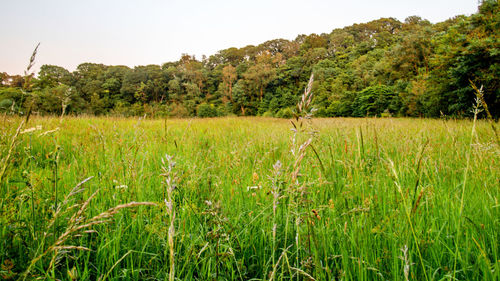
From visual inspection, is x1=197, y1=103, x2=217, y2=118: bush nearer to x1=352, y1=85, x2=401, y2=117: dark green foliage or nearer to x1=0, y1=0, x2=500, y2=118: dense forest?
x1=0, y1=0, x2=500, y2=118: dense forest

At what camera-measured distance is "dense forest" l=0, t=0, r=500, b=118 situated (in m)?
13.7

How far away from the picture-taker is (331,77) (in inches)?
1978

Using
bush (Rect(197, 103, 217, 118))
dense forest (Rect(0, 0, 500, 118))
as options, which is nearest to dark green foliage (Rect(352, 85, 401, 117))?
dense forest (Rect(0, 0, 500, 118))

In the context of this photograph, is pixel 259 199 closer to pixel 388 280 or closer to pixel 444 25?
pixel 388 280

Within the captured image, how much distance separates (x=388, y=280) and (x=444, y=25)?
184ft

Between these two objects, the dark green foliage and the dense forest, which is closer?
the dense forest

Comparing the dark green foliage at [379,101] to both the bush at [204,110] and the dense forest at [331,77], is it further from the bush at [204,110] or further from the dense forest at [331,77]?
the bush at [204,110]

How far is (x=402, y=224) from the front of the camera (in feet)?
3.84

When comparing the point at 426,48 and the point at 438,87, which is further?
the point at 426,48

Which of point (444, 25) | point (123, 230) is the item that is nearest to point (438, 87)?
point (123, 230)

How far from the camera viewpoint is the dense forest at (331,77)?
13.7 m

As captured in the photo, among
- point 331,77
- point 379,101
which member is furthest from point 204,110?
point 379,101

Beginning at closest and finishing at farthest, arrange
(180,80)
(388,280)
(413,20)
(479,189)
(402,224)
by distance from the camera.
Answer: (388,280), (402,224), (479,189), (180,80), (413,20)

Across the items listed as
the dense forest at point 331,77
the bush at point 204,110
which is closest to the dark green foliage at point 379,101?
the dense forest at point 331,77
